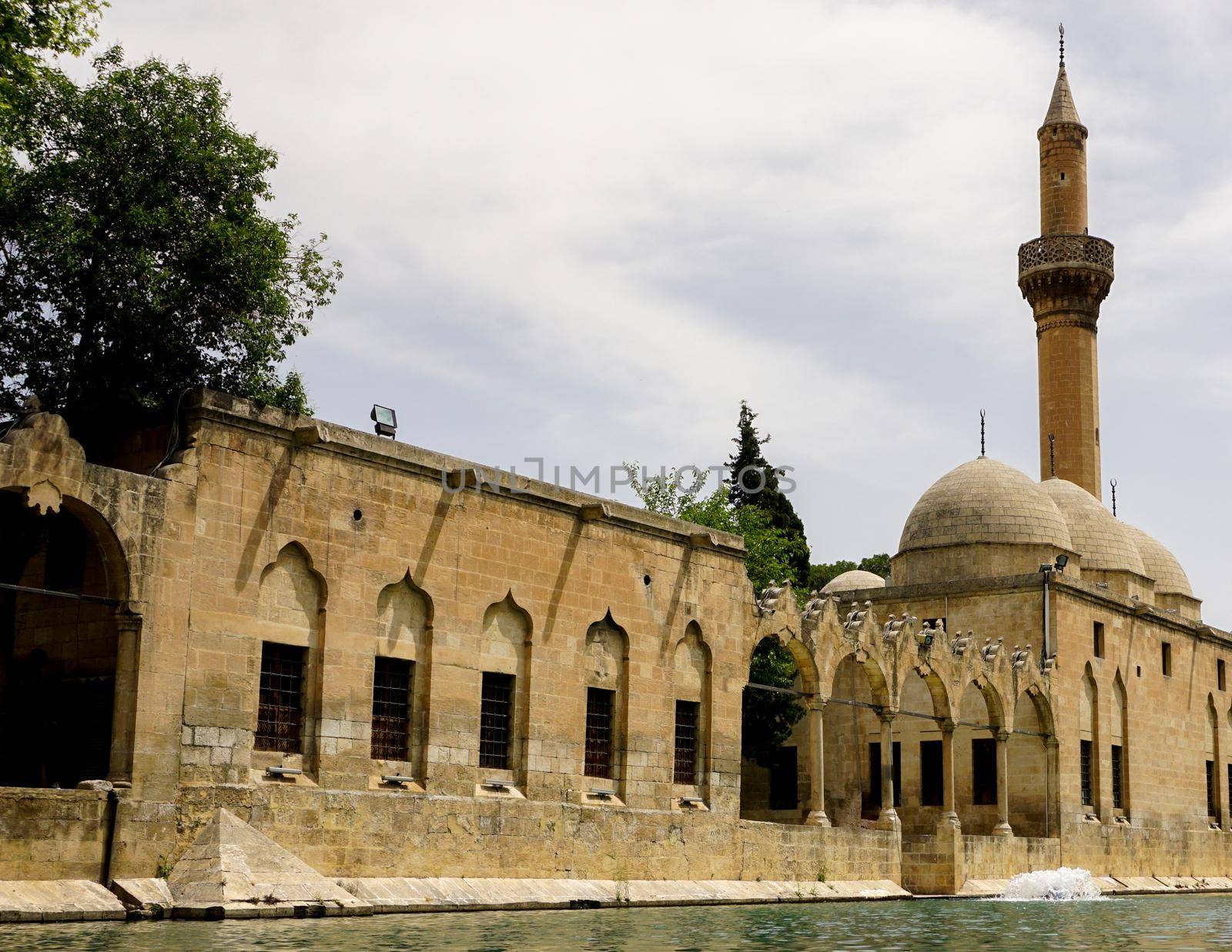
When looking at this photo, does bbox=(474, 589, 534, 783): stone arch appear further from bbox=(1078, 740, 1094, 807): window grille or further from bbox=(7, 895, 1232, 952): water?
bbox=(1078, 740, 1094, 807): window grille

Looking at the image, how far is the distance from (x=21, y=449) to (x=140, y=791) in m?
3.82

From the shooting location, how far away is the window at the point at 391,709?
758 inches

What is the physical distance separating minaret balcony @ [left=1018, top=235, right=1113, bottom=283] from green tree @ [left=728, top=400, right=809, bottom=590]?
10.1m

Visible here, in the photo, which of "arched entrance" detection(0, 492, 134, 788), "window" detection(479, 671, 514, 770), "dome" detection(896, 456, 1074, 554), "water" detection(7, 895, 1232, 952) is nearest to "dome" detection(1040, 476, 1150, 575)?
"dome" detection(896, 456, 1074, 554)

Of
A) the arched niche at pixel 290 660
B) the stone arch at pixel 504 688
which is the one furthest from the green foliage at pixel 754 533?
the arched niche at pixel 290 660

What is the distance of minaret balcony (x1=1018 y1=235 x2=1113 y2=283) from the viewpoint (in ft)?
150

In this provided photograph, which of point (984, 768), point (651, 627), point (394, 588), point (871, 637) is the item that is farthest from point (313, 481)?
point (984, 768)

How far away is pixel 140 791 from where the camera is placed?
15.8 metres

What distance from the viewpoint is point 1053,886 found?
94.1ft

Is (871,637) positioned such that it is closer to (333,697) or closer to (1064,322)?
(333,697)

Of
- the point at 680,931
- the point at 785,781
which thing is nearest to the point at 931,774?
the point at 785,781

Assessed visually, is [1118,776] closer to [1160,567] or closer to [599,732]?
[1160,567]

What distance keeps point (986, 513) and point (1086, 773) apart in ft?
21.9

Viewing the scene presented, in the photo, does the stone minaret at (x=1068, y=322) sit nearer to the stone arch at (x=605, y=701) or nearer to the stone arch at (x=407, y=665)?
the stone arch at (x=605, y=701)
